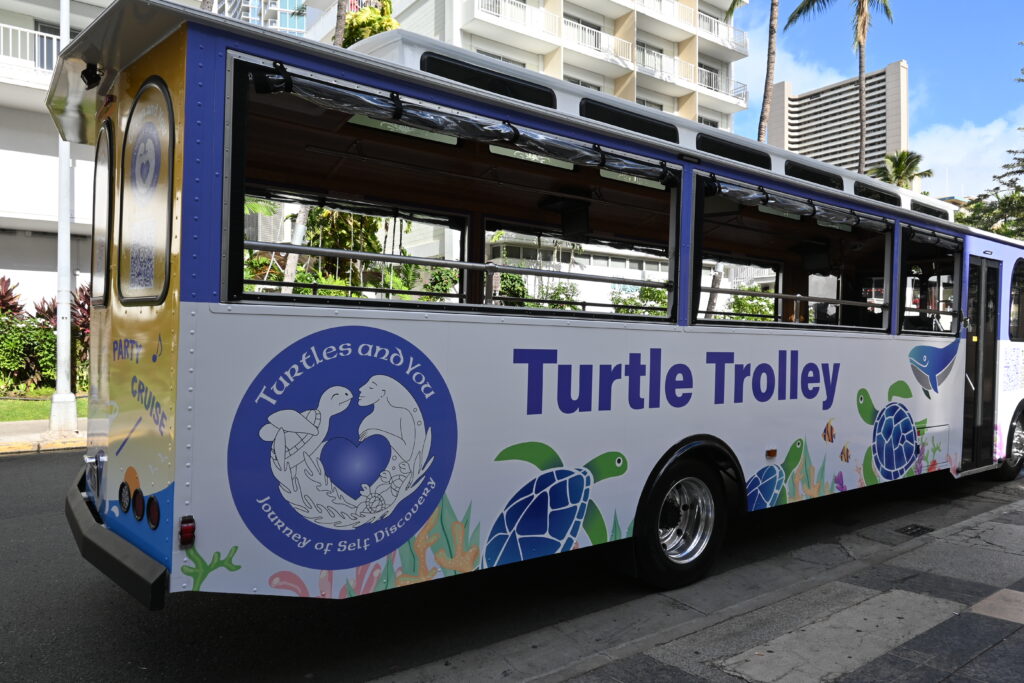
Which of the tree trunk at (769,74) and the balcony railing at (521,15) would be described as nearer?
the tree trunk at (769,74)

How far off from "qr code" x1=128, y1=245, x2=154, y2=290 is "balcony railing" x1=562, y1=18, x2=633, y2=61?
27222 mm

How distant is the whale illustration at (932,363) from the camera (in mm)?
6824

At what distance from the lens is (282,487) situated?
3.15 m

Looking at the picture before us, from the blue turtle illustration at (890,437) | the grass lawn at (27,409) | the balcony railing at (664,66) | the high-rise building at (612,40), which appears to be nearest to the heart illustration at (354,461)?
the blue turtle illustration at (890,437)

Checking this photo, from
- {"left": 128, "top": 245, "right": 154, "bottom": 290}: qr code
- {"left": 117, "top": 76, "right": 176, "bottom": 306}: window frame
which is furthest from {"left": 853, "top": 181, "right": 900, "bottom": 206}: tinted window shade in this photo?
{"left": 128, "top": 245, "right": 154, "bottom": 290}: qr code

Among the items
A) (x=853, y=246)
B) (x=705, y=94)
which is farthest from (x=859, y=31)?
(x=853, y=246)

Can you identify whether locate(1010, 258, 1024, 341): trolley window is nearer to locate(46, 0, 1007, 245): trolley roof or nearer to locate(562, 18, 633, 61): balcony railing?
locate(46, 0, 1007, 245): trolley roof

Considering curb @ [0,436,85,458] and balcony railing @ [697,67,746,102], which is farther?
balcony railing @ [697,67,746,102]

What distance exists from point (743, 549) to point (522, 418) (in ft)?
9.47

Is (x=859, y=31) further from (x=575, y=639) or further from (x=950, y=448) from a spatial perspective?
(x=575, y=639)

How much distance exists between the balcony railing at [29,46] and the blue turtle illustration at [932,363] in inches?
724

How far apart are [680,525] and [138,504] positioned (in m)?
3.35

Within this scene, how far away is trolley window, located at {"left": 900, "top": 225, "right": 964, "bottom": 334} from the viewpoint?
272 inches

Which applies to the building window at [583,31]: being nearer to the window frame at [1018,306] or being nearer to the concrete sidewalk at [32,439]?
the window frame at [1018,306]
